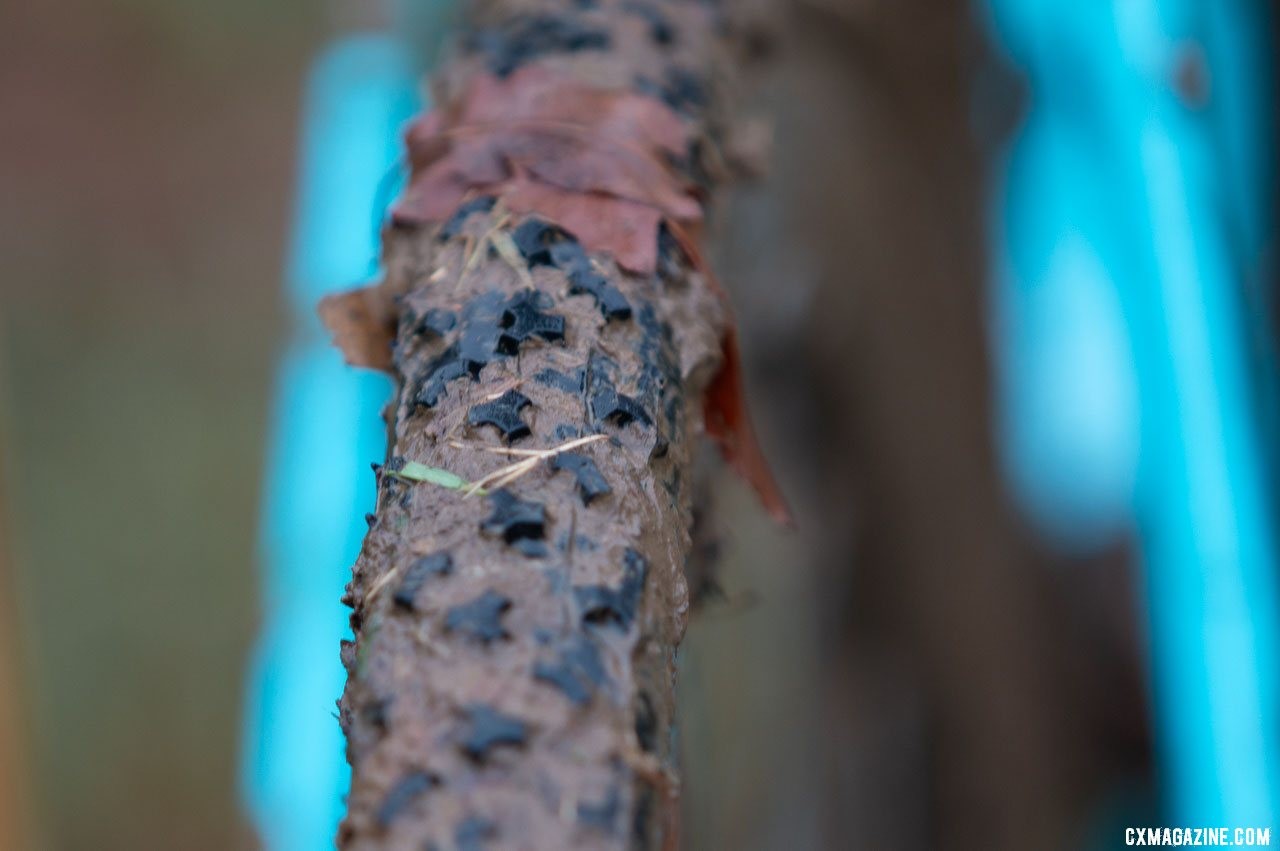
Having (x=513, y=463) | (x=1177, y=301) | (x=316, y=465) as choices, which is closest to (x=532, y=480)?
(x=513, y=463)

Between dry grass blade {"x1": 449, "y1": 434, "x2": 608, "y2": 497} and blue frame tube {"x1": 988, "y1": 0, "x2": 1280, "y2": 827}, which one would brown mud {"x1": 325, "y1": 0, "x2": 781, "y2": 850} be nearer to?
dry grass blade {"x1": 449, "y1": 434, "x2": 608, "y2": 497}

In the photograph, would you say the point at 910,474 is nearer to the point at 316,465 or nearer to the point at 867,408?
the point at 867,408

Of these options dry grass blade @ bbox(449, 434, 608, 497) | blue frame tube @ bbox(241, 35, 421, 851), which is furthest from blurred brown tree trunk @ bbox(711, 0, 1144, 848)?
dry grass blade @ bbox(449, 434, 608, 497)

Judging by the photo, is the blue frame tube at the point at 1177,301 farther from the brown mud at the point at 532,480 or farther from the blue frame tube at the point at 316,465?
the brown mud at the point at 532,480

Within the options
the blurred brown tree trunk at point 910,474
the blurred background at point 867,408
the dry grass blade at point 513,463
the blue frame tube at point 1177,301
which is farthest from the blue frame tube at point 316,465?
the blue frame tube at point 1177,301

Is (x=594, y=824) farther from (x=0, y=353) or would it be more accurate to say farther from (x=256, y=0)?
(x=256, y=0)
